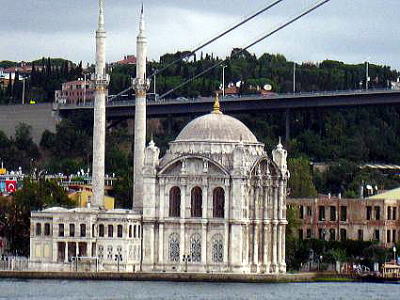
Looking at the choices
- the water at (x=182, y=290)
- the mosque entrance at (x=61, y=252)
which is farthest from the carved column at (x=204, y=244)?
the mosque entrance at (x=61, y=252)

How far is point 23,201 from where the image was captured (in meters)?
110

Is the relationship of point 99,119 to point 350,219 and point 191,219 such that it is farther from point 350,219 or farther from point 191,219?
point 350,219

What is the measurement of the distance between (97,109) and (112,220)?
6.10m

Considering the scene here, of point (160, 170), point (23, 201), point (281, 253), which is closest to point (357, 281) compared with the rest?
point (281, 253)

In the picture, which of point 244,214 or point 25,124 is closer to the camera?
point 244,214

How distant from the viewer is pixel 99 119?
340 feet

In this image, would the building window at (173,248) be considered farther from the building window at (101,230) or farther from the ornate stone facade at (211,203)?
the building window at (101,230)

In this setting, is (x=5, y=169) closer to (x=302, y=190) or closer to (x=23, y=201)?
(x=302, y=190)

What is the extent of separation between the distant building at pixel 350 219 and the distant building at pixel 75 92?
172 feet

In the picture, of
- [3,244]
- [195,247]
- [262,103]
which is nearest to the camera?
[195,247]

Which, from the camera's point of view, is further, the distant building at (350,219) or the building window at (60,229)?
the distant building at (350,219)

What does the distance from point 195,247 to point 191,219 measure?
51.7 inches

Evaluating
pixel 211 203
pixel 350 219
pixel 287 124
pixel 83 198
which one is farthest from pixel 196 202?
pixel 287 124

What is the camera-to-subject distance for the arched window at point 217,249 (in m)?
99.4
